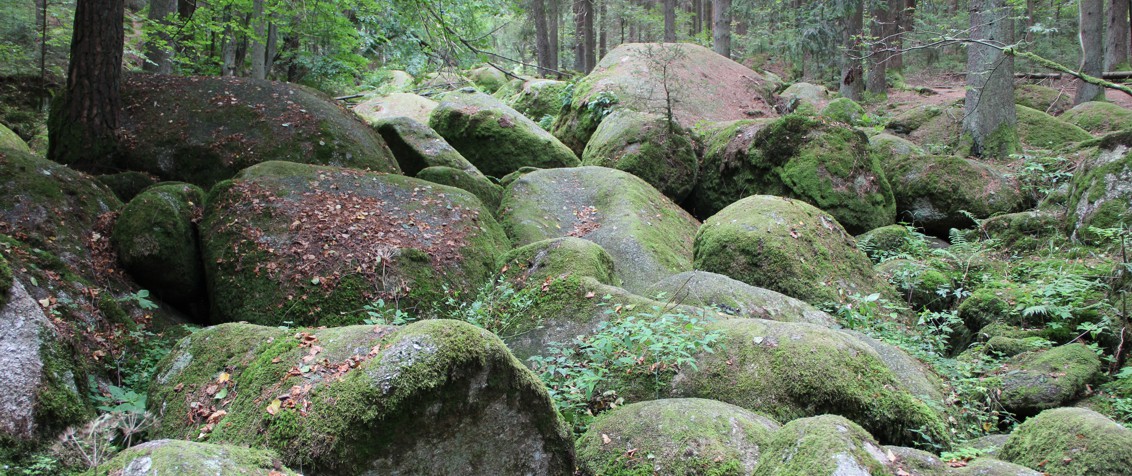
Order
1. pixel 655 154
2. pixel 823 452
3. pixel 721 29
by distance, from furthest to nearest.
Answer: pixel 721 29 → pixel 655 154 → pixel 823 452

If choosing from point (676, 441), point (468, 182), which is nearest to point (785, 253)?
point (676, 441)

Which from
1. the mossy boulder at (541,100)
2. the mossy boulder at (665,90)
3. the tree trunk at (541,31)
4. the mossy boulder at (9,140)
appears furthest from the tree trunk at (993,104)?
the mossy boulder at (9,140)

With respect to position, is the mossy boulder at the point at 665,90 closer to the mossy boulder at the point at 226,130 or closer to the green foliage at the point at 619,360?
the mossy boulder at the point at 226,130

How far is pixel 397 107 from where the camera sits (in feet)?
48.4

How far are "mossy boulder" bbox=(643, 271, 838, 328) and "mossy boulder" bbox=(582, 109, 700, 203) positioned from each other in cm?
472

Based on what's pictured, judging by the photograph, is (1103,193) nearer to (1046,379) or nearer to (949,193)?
(949,193)

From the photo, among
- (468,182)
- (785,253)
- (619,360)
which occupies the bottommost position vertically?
(619,360)

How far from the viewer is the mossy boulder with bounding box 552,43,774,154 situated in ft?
46.1

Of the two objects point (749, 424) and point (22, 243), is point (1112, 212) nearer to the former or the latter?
point (749, 424)

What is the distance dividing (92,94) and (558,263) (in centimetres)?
573

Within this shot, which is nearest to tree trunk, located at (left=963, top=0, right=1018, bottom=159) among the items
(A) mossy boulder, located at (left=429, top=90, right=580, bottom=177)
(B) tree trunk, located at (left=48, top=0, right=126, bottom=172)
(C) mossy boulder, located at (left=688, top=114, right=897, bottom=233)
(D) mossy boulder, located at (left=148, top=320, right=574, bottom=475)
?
(C) mossy boulder, located at (left=688, top=114, right=897, bottom=233)

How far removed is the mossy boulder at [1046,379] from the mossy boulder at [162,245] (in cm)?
716

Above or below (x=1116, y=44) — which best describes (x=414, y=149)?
below

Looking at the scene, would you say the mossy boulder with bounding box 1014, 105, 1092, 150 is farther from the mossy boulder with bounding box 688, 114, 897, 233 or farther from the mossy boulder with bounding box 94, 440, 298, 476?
the mossy boulder with bounding box 94, 440, 298, 476
